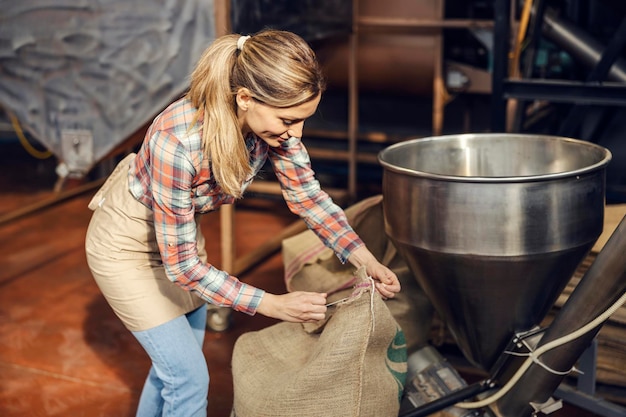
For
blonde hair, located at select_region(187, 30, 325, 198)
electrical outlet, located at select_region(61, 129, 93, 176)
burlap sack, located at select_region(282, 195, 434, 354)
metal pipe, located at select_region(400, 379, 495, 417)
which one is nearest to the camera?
blonde hair, located at select_region(187, 30, 325, 198)

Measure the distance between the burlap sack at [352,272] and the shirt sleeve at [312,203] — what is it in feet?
1.22

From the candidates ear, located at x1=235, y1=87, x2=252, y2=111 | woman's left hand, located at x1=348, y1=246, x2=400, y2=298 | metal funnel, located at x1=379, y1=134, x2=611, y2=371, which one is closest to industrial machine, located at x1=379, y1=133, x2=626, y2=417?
metal funnel, located at x1=379, y1=134, x2=611, y2=371

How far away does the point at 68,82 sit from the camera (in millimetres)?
3068

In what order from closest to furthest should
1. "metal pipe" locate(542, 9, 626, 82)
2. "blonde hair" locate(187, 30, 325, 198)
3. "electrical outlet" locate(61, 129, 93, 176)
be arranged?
"blonde hair" locate(187, 30, 325, 198), "electrical outlet" locate(61, 129, 93, 176), "metal pipe" locate(542, 9, 626, 82)

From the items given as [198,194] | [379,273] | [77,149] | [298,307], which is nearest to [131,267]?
[198,194]

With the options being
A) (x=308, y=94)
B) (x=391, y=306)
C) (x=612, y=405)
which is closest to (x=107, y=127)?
(x=391, y=306)

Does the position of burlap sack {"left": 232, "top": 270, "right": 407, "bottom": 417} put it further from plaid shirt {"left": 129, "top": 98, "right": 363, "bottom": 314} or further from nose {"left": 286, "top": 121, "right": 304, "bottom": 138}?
nose {"left": 286, "top": 121, "right": 304, "bottom": 138}

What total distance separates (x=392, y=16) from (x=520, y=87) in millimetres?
1255

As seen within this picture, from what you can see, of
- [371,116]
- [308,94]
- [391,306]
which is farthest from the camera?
[371,116]

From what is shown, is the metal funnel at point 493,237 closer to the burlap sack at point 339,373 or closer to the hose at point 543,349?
the hose at point 543,349

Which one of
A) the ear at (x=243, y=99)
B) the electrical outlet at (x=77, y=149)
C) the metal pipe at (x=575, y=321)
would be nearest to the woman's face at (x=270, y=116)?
the ear at (x=243, y=99)

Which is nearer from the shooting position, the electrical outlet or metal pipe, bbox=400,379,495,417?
metal pipe, bbox=400,379,495,417

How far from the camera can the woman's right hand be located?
5.55ft

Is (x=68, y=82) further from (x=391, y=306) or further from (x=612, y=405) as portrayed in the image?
(x=612, y=405)
